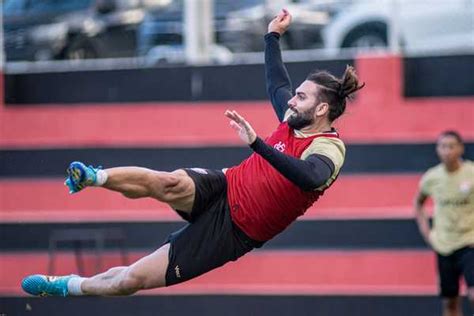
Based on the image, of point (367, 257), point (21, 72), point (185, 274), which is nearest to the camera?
point (185, 274)

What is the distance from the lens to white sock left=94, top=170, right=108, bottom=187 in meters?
6.52

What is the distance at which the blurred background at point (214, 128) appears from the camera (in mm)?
11742

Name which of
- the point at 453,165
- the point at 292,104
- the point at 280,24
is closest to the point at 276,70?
the point at 280,24

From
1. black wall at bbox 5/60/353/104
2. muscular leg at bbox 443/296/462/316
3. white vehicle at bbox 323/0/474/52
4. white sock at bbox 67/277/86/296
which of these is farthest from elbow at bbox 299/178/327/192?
black wall at bbox 5/60/353/104

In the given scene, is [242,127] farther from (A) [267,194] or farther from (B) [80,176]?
(B) [80,176]

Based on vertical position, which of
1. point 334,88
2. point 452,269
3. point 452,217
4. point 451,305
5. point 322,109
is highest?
point 334,88

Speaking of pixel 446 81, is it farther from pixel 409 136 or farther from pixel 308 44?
pixel 308 44

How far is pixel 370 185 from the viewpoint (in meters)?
11.9

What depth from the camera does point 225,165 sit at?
12266 millimetres

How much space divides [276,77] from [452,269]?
11.6 feet

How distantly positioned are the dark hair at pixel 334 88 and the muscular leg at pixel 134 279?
1282mm

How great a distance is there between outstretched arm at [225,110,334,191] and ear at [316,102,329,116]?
0.39 m

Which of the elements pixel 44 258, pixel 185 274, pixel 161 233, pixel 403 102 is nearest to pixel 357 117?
pixel 403 102

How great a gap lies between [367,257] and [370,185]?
27.9 inches
